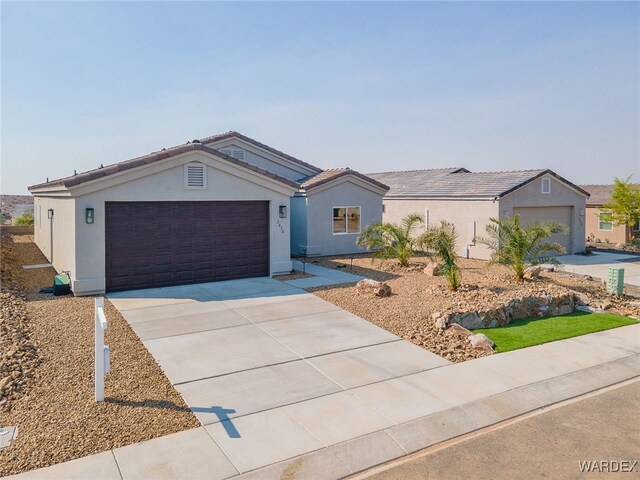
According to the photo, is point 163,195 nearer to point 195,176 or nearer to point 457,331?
point 195,176

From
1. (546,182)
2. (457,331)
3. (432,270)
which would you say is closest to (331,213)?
(432,270)

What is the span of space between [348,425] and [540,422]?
2.70 metres

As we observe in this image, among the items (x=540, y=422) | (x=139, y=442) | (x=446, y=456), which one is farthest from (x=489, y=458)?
(x=139, y=442)

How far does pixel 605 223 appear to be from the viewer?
31.1 metres

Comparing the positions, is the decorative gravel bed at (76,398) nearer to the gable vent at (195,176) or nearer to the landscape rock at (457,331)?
the gable vent at (195,176)

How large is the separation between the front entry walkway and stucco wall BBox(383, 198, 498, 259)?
10434 mm

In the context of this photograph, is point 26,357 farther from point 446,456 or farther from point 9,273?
point 9,273

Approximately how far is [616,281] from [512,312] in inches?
192

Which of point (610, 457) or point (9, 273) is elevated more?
point (9, 273)

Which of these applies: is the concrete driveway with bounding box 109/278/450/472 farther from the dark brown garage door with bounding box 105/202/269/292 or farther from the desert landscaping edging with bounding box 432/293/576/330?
the desert landscaping edging with bounding box 432/293/576/330

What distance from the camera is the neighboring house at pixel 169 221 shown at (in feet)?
42.5

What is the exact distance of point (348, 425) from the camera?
6.33m

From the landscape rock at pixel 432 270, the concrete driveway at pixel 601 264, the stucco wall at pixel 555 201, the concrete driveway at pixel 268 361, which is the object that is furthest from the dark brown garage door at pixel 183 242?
the concrete driveway at pixel 601 264

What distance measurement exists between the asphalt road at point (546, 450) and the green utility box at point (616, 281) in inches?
316
